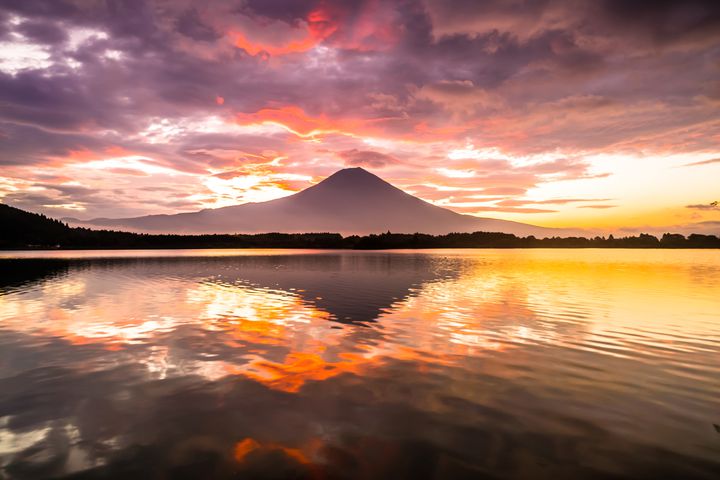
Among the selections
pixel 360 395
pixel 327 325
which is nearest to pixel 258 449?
pixel 360 395

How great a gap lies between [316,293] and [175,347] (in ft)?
70.0

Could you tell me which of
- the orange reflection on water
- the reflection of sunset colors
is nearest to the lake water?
the orange reflection on water

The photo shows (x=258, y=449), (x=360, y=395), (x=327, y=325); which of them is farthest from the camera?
(x=327, y=325)

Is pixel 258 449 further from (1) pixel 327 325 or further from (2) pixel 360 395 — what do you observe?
(1) pixel 327 325

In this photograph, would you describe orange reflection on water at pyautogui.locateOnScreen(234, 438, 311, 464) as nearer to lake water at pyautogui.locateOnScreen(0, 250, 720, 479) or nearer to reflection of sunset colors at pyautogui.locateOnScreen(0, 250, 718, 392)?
lake water at pyautogui.locateOnScreen(0, 250, 720, 479)

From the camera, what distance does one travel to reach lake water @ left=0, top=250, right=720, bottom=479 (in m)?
8.84

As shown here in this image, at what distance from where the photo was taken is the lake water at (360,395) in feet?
29.0

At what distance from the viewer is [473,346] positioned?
19203 millimetres

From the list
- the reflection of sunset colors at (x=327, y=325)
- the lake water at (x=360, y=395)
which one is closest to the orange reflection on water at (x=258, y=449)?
the lake water at (x=360, y=395)

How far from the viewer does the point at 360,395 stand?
42.3 feet

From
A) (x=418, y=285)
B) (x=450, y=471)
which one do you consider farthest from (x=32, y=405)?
(x=418, y=285)

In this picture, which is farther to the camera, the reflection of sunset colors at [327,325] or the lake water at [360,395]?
the reflection of sunset colors at [327,325]

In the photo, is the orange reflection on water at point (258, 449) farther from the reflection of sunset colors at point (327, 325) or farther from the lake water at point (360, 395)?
the reflection of sunset colors at point (327, 325)

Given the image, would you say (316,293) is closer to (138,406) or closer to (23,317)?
(23,317)
